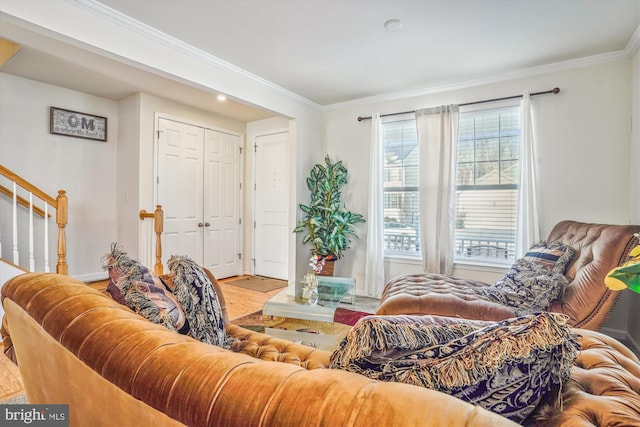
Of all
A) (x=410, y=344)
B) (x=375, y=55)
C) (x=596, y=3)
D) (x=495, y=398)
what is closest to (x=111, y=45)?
(x=375, y=55)

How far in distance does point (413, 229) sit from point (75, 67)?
13.3ft

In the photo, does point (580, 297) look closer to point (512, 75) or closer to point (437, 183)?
point (437, 183)

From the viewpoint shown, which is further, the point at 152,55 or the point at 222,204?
the point at 222,204

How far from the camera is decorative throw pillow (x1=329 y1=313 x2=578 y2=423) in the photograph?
1.97 feet

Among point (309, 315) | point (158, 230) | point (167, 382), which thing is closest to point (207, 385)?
point (167, 382)

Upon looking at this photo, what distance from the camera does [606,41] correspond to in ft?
8.46

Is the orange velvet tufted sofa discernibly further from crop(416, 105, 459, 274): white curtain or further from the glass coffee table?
crop(416, 105, 459, 274): white curtain

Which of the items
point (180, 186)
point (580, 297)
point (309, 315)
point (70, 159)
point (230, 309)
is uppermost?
point (70, 159)

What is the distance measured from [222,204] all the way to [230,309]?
1.98 metres

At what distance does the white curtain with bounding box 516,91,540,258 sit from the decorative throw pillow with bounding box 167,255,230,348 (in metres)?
2.93

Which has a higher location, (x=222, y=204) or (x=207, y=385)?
(x=222, y=204)

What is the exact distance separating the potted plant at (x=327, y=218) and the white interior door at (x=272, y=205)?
0.78m

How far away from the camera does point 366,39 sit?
2.56 m

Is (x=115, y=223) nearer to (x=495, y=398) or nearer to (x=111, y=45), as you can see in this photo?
(x=111, y=45)
